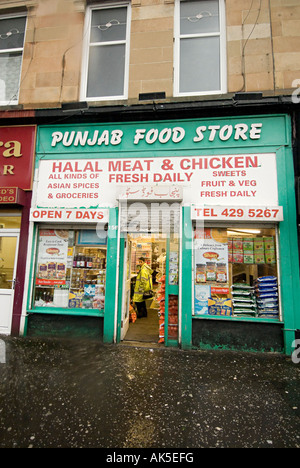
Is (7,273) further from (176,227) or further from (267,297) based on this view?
(267,297)

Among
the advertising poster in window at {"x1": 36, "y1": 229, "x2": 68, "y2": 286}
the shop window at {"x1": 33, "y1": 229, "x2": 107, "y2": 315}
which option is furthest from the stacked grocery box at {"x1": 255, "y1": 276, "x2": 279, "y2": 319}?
the advertising poster in window at {"x1": 36, "y1": 229, "x2": 68, "y2": 286}

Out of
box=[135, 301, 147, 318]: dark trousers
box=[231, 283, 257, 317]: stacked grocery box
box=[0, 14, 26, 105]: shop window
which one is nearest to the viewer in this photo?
box=[231, 283, 257, 317]: stacked grocery box

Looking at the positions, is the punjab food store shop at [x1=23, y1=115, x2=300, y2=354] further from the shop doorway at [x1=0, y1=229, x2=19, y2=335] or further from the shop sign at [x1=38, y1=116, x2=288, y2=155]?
the shop doorway at [x1=0, y1=229, x2=19, y2=335]

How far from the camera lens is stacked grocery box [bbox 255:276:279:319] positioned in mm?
5148

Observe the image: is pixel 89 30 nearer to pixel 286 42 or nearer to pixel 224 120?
pixel 224 120

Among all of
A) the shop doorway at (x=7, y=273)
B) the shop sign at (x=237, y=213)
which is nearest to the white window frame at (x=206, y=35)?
the shop sign at (x=237, y=213)

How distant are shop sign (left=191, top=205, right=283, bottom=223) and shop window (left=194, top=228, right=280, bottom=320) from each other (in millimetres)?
374

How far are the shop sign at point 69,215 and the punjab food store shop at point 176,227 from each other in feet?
0.08

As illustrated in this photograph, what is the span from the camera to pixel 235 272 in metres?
5.48

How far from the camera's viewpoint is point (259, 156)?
17.9 feet

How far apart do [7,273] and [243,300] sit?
228 inches

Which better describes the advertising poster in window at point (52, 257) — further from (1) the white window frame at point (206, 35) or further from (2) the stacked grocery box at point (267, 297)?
(1) the white window frame at point (206, 35)

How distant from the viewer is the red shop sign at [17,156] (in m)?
6.15

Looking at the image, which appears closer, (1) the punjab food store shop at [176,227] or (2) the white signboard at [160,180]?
(1) the punjab food store shop at [176,227]
